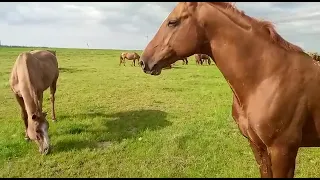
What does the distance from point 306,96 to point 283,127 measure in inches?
15.2

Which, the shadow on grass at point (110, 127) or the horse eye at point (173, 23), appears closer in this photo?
the horse eye at point (173, 23)

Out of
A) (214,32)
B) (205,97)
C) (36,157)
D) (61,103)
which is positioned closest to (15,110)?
(61,103)

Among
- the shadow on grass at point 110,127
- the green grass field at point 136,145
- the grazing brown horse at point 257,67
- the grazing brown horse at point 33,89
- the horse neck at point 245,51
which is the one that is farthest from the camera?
the shadow on grass at point 110,127

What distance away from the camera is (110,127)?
823 cm

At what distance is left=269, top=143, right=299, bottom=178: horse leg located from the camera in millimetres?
3170

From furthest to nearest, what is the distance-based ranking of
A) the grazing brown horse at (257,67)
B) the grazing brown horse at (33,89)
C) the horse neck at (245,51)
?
the grazing brown horse at (33,89) → the horse neck at (245,51) → the grazing brown horse at (257,67)

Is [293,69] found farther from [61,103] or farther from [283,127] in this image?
[61,103]

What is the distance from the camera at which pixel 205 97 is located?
42.5 feet

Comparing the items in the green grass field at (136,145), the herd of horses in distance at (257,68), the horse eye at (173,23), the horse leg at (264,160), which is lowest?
the green grass field at (136,145)

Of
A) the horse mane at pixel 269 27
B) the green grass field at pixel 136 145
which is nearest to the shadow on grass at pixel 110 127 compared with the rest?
the green grass field at pixel 136 145

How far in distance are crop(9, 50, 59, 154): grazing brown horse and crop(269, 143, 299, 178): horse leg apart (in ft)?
14.7

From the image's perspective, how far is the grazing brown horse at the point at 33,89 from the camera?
629 cm

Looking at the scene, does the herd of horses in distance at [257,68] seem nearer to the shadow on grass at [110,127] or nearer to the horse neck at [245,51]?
the horse neck at [245,51]

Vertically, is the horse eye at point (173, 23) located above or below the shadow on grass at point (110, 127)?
above
